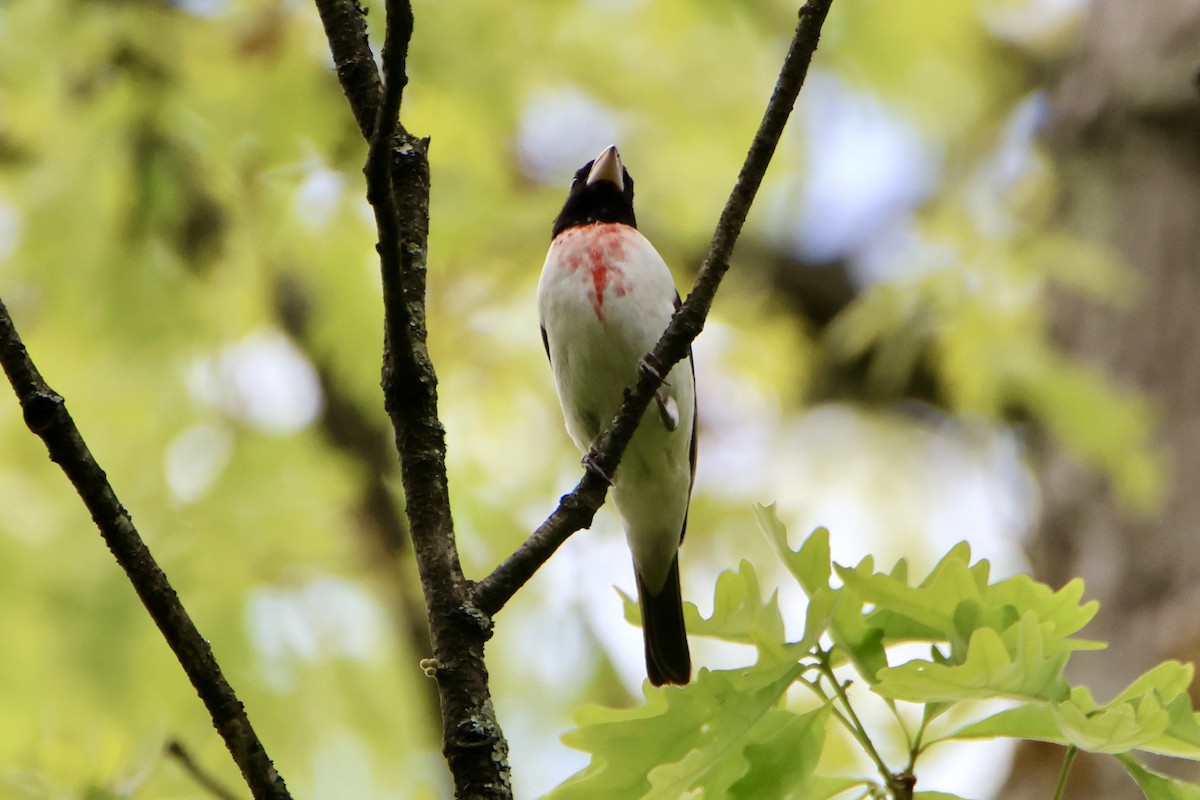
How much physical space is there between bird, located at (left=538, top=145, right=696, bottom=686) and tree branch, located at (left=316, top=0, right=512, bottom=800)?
1665mm

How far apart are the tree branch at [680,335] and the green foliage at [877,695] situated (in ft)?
1.01

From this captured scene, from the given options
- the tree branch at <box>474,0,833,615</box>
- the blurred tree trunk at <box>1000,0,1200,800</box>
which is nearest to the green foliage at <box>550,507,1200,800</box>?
the tree branch at <box>474,0,833,615</box>

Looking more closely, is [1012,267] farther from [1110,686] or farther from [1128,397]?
[1110,686]

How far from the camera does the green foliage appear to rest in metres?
1.58

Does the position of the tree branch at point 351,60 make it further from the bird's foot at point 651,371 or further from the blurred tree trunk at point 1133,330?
the blurred tree trunk at point 1133,330

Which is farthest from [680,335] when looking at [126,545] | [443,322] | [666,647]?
[443,322]

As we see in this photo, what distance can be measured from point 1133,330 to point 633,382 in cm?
337

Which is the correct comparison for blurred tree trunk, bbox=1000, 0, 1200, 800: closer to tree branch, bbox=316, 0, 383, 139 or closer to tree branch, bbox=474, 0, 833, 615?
tree branch, bbox=474, 0, 833, 615

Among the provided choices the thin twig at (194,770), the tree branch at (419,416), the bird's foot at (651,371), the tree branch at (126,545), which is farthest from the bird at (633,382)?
the tree branch at (126,545)

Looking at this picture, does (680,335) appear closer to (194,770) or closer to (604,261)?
(194,770)

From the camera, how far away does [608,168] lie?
14.5ft

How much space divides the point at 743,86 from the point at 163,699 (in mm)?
3844

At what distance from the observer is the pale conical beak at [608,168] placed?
435 cm

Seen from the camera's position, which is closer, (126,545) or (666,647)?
(126,545)
